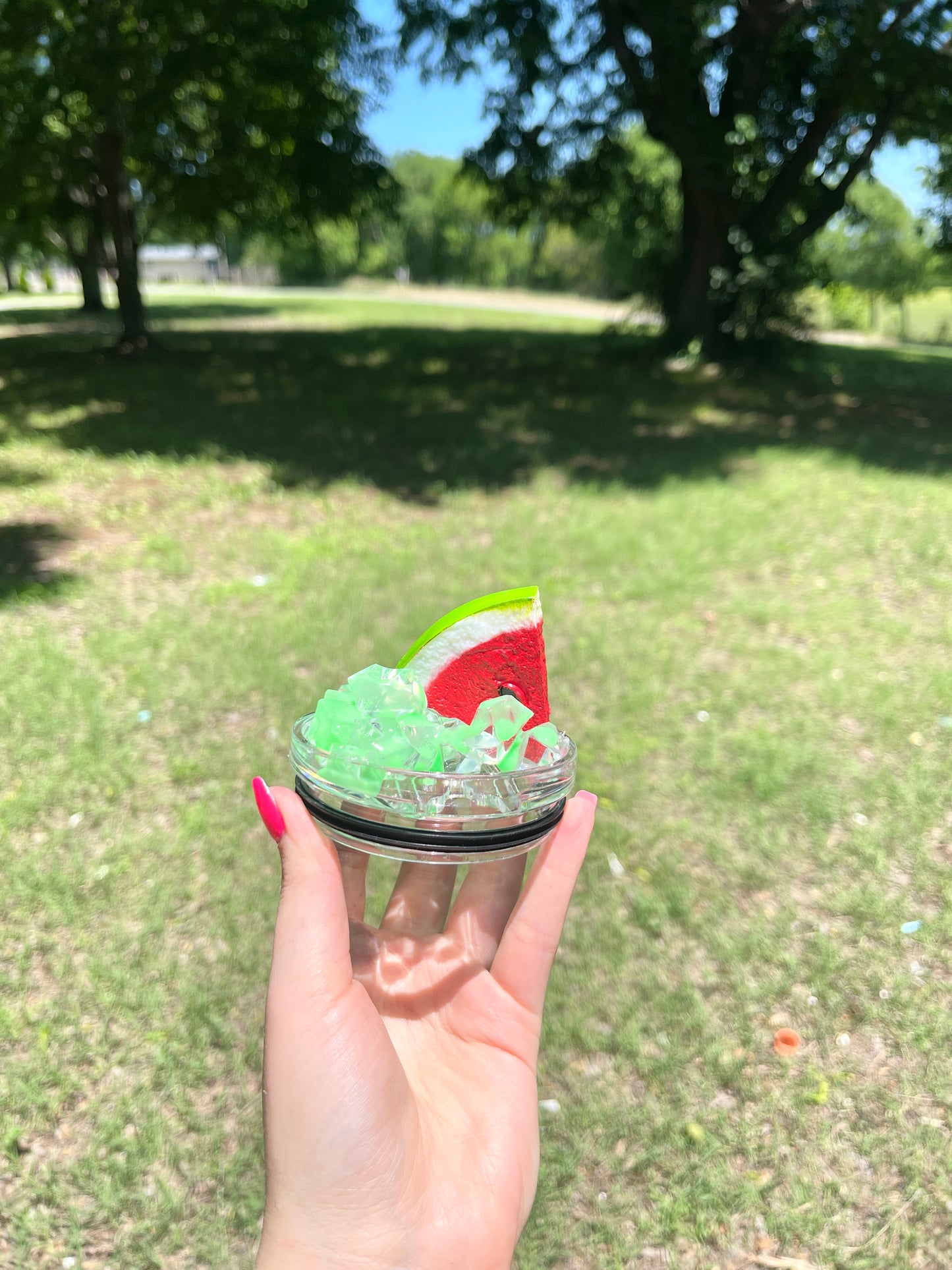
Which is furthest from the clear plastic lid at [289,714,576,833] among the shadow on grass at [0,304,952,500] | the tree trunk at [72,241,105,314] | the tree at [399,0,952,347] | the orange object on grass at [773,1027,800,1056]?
the tree trunk at [72,241,105,314]

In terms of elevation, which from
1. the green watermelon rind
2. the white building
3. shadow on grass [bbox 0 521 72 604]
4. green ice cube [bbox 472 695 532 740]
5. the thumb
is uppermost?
the white building

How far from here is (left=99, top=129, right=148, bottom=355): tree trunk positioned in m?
14.4

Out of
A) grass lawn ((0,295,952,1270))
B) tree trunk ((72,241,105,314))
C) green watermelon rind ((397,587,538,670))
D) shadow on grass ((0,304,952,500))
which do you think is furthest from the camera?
tree trunk ((72,241,105,314))

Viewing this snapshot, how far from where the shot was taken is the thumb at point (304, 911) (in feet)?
5.80

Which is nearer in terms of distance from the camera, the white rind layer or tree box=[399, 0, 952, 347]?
the white rind layer

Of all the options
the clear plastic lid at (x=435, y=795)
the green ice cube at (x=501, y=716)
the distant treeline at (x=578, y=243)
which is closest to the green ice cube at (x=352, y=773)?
the clear plastic lid at (x=435, y=795)

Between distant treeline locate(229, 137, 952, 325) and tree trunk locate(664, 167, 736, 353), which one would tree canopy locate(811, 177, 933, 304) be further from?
tree trunk locate(664, 167, 736, 353)

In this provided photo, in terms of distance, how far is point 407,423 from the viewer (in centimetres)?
1108

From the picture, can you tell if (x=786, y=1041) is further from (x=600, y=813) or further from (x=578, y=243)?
(x=578, y=243)

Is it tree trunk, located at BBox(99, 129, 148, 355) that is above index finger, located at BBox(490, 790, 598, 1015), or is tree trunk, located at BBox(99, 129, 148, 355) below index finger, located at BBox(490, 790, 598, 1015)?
above

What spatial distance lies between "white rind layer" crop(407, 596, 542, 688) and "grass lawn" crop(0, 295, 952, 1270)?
1.72 meters

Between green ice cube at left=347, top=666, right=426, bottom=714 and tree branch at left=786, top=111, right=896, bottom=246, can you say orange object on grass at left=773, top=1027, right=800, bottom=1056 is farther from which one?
tree branch at left=786, top=111, right=896, bottom=246

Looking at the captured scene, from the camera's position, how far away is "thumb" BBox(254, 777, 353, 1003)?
5.80 feet

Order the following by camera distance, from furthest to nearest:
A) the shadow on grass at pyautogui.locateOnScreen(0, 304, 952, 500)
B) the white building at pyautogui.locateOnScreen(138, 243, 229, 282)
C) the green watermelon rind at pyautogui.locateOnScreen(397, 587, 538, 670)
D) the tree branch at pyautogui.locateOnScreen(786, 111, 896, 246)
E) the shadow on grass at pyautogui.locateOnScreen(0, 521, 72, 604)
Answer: the white building at pyautogui.locateOnScreen(138, 243, 229, 282) < the tree branch at pyautogui.locateOnScreen(786, 111, 896, 246) < the shadow on grass at pyautogui.locateOnScreen(0, 304, 952, 500) < the shadow on grass at pyautogui.locateOnScreen(0, 521, 72, 604) < the green watermelon rind at pyautogui.locateOnScreen(397, 587, 538, 670)
